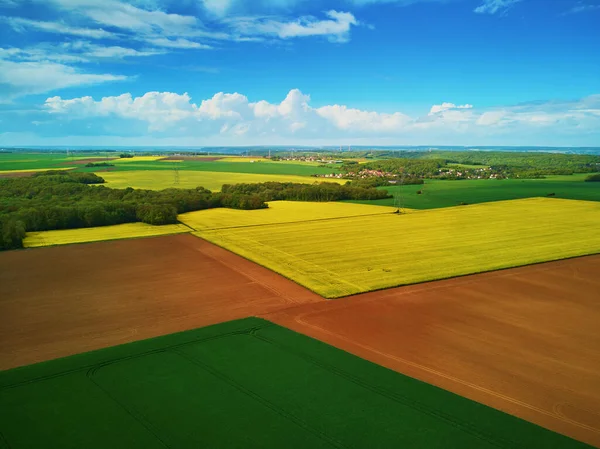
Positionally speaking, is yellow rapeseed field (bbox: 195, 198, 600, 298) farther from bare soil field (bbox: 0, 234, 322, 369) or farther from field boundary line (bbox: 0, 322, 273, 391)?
field boundary line (bbox: 0, 322, 273, 391)

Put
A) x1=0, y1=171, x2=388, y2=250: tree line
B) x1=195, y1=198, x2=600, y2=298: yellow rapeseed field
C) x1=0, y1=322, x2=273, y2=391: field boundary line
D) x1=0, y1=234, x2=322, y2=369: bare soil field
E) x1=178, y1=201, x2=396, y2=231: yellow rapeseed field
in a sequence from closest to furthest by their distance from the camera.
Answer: x1=0, y1=322, x2=273, y2=391: field boundary line, x1=0, y1=234, x2=322, y2=369: bare soil field, x1=195, y1=198, x2=600, y2=298: yellow rapeseed field, x1=0, y1=171, x2=388, y2=250: tree line, x1=178, y1=201, x2=396, y2=231: yellow rapeseed field

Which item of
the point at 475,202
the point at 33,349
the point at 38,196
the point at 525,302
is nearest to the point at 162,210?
the point at 38,196

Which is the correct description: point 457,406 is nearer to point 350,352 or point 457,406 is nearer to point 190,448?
point 350,352

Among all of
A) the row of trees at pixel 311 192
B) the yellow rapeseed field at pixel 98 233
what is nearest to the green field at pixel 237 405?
the yellow rapeseed field at pixel 98 233

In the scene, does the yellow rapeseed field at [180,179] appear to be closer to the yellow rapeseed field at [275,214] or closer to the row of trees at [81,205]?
the row of trees at [81,205]

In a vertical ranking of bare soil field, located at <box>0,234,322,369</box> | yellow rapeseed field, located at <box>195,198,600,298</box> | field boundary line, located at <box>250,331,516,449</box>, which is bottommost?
bare soil field, located at <box>0,234,322,369</box>

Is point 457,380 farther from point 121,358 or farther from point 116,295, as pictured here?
point 116,295

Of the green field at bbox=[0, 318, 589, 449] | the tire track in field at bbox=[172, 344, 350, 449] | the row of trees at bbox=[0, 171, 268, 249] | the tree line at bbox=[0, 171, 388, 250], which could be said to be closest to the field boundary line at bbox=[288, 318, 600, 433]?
the green field at bbox=[0, 318, 589, 449]

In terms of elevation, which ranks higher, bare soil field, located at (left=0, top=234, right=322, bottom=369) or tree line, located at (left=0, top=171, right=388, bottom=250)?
tree line, located at (left=0, top=171, right=388, bottom=250)

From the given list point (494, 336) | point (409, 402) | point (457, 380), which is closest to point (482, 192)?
point (494, 336)
